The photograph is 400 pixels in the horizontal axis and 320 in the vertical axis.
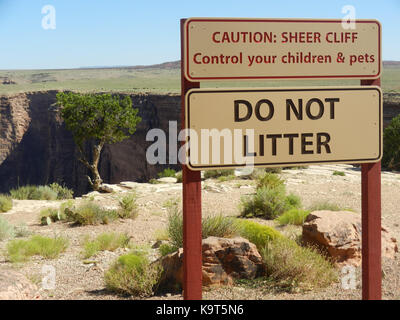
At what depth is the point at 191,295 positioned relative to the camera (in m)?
A: 3.60

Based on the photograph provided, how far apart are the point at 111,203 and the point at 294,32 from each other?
30.1 ft

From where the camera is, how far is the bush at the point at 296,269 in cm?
553

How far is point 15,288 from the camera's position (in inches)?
187

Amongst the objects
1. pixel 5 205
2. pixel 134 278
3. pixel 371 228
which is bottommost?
pixel 134 278

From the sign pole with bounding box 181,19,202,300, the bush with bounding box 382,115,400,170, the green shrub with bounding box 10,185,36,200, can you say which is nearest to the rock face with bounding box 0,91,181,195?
the bush with bounding box 382,115,400,170

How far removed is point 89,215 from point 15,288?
17.1ft

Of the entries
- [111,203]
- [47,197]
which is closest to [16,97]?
[47,197]

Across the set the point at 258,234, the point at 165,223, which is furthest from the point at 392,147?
the point at 258,234

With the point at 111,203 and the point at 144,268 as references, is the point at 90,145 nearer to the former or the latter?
the point at 111,203

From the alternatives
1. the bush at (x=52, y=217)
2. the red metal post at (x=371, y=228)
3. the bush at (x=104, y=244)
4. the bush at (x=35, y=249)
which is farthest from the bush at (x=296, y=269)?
the bush at (x=52, y=217)

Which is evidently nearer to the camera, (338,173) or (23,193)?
(23,193)

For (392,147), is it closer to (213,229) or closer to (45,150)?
(213,229)

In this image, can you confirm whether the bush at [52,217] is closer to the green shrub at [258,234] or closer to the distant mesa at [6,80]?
the green shrub at [258,234]

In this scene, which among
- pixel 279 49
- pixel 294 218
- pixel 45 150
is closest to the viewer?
pixel 279 49
